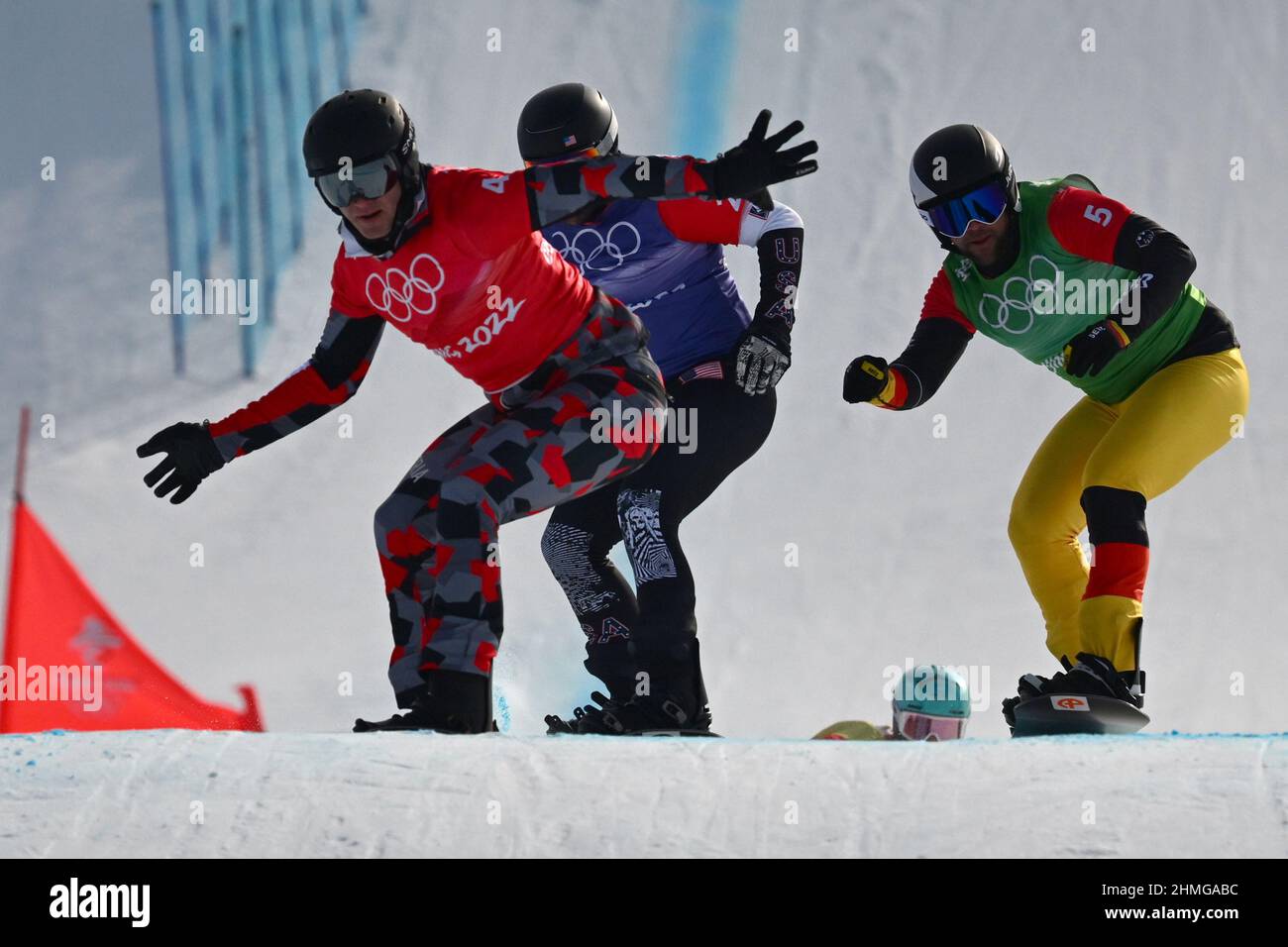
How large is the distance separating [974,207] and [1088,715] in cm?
125

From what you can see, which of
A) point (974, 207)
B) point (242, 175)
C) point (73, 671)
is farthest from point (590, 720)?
point (242, 175)

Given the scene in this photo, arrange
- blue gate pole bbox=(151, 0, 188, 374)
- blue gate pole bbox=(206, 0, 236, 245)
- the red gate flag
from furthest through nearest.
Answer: blue gate pole bbox=(206, 0, 236, 245), blue gate pole bbox=(151, 0, 188, 374), the red gate flag

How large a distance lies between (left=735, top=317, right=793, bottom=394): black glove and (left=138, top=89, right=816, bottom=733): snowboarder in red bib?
372mm

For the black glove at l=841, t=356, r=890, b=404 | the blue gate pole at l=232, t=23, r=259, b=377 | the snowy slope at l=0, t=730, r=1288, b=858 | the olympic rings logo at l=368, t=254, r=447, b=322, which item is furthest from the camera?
the blue gate pole at l=232, t=23, r=259, b=377

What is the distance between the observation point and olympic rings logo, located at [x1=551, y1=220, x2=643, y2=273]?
409cm

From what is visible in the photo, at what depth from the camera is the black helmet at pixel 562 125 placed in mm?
4141

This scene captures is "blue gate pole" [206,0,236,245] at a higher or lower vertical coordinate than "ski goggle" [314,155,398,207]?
higher

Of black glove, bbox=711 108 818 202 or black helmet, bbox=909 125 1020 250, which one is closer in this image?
black glove, bbox=711 108 818 202

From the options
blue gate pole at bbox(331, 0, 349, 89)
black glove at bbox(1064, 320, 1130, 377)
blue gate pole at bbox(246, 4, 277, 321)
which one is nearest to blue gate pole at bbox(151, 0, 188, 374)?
blue gate pole at bbox(246, 4, 277, 321)

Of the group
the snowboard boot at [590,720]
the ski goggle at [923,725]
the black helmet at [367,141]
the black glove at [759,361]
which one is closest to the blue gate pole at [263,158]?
the ski goggle at [923,725]

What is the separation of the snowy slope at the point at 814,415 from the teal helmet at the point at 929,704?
186cm

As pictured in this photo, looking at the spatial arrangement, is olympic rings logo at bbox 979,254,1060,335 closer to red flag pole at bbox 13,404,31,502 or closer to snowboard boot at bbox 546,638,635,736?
snowboard boot at bbox 546,638,635,736

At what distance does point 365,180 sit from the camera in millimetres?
3172

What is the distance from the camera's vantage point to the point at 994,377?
841 cm
